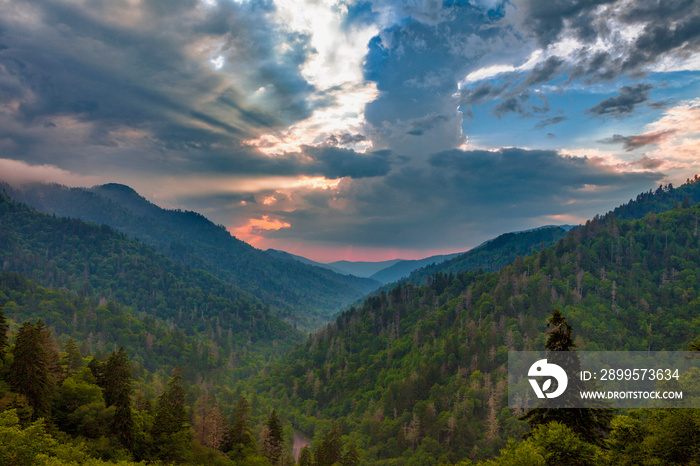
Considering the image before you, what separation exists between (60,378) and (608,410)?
92.5m

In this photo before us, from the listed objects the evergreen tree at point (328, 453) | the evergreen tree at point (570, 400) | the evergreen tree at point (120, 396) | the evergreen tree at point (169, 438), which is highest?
the evergreen tree at point (570, 400)

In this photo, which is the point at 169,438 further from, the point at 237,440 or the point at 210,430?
the point at 237,440

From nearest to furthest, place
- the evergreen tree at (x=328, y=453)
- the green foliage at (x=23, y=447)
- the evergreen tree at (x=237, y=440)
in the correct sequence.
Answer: the green foliage at (x=23, y=447) → the evergreen tree at (x=237, y=440) → the evergreen tree at (x=328, y=453)

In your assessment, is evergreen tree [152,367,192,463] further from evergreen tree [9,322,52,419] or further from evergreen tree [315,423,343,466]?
evergreen tree [315,423,343,466]

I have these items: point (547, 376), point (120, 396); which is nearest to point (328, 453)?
point (120, 396)

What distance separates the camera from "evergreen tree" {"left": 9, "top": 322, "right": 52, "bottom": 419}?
58.2 metres

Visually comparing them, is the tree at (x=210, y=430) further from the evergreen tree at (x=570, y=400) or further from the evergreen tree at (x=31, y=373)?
the evergreen tree at (x=570, y=400)

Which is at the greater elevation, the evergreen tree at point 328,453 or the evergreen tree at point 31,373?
the evergreen tree at point 31,373

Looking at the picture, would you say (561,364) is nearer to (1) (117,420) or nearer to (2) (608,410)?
(2) (608,410)

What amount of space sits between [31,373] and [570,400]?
245 ft

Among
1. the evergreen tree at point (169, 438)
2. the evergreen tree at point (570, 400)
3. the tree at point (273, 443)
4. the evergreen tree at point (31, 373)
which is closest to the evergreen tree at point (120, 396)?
the evergreen tree at point (169, 438)

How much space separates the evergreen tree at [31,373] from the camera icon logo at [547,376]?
71531 mm

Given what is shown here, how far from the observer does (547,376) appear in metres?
33.4

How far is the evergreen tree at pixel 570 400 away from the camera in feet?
101
